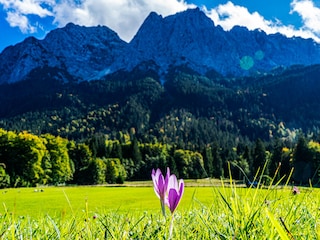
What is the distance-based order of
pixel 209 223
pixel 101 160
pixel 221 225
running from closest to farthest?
1. pixel 209 223
2. pixel 221 225
3. pixel 101 160

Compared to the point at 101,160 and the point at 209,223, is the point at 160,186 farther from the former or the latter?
the point at 101,160

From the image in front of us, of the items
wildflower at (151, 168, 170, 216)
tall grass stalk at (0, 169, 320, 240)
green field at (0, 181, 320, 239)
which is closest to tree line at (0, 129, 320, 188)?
green field at (0, 181, 320, 239)

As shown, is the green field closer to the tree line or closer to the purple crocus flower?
the purple crocus flower

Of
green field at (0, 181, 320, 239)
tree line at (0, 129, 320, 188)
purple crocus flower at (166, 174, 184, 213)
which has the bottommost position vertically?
green field at (0, 181, 320, 239)

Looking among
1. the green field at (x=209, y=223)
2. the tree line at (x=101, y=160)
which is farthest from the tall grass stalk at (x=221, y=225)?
the tree line at (x=101, y=160)

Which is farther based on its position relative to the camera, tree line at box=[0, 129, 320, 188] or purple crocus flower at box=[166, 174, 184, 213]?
tree line at box=[0, 129, 320, 188]

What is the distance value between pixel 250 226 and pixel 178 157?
113 meters

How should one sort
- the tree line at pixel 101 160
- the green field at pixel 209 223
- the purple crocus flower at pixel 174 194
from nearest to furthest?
the purple crocus flower at pixel 174 194
the green field at pixel 209 223
the tree line at pixel 101 160

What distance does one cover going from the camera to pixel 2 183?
167ft

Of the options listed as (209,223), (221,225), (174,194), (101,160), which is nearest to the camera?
(174,194)

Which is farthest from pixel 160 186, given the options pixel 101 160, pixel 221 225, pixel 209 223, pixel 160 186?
pixel 101 160

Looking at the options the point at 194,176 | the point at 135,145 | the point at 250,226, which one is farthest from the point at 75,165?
the point at 250,226

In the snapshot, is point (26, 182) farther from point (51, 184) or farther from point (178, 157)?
point (178, 157)

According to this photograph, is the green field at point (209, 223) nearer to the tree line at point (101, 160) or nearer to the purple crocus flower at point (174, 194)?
the purple crocus flower at point (174, 194)
